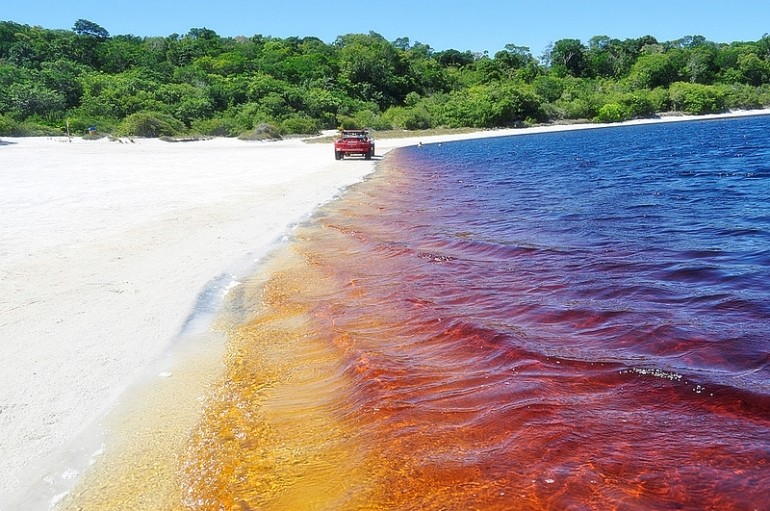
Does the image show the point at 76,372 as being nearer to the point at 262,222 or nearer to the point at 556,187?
the point at 262,222

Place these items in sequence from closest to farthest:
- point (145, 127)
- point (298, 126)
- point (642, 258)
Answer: point (642, 258), point (145, 127), point (298, 126)

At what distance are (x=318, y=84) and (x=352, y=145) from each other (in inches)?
2143

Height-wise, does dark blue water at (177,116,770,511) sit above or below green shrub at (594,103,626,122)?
below

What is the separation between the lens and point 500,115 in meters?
79.9

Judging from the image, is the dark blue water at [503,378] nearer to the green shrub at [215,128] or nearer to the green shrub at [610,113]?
the green shrub at [215,128]

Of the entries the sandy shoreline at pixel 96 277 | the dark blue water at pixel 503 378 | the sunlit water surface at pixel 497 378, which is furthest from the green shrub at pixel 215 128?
the dark blue water at pixel 503 378

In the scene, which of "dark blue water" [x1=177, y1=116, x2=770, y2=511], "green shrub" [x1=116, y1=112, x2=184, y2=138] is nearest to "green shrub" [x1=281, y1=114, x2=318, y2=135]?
"green shrub" [x1=116, y1=112, x2=184, y2=138]

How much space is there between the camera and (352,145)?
3319 centimetres

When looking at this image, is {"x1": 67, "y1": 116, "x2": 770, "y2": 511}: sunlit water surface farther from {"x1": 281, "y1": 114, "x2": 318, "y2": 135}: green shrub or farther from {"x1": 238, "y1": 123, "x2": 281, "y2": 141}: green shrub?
{"x1": 281, "y1": 114, "x2": 318, "y2": 135}: green shrub

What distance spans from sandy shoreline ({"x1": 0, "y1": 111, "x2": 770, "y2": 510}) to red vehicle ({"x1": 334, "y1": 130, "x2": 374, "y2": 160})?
12902 millimetres

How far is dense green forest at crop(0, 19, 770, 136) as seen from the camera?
187 ft

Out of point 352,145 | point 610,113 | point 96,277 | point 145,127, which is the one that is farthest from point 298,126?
point 96,277

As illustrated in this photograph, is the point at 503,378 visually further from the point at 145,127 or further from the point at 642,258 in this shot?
the point at 145,127

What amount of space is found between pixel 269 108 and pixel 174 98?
10.2m
